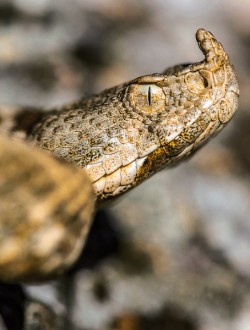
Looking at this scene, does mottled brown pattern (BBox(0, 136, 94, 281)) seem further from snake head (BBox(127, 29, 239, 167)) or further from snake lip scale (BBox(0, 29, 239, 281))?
snake head (BBox(127, 29, 239, 167))

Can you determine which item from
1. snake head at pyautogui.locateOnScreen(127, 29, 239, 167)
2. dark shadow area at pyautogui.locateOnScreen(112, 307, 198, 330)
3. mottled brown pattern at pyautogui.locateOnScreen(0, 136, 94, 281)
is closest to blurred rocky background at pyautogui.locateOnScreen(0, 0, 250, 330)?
dark shadow area at pyautogui.locateOnScreen(112, 307, 198, 330)

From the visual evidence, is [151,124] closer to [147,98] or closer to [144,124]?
[144,124]

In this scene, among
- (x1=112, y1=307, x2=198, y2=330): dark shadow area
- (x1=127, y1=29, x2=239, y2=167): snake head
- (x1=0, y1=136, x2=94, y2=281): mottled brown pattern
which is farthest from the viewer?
(x1=112, y1=307, x2=198, y2=330): dark shadow area

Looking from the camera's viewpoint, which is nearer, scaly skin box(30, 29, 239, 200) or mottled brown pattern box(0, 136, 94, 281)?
mottled brown pattern box(0, 136, 94, 281)

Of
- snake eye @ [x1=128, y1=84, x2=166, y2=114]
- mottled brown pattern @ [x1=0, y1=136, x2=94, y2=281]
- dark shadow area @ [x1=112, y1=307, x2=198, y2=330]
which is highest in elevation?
snake eye @ [x1=128, y1=84, x2=166, y2=114]

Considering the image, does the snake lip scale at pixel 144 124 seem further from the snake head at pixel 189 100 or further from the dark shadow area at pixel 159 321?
the dark shadow area at pixel 159 321

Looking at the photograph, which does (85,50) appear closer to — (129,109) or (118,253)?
(118,253)

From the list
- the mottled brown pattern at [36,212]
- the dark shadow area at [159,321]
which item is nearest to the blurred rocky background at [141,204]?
the dark shadow area at [159,321]

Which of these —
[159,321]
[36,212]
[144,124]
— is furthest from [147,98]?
[159,321]
